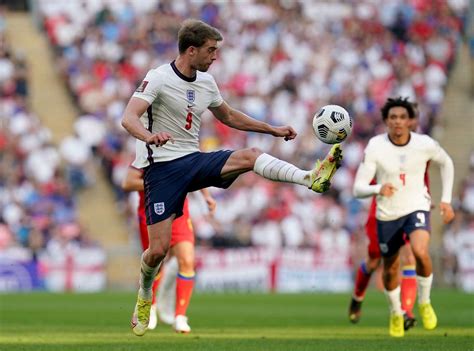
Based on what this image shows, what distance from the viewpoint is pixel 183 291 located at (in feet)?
46.1

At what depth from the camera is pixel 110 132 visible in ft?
91.6

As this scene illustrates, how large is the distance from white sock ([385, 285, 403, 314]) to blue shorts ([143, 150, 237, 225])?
3.40 m

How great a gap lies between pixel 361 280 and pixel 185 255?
8.15 ft

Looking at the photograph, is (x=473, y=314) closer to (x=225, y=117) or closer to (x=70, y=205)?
(x=225, y=117)

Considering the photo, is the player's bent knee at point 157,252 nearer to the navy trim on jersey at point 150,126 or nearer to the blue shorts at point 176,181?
the blue shorts at point 176,181

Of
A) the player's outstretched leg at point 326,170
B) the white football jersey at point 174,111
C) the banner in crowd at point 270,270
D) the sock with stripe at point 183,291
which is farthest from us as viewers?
the banner in crowd at point 270,270

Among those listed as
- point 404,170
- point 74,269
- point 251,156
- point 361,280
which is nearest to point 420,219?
point 404,170

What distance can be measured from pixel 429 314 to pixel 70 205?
48.7ft

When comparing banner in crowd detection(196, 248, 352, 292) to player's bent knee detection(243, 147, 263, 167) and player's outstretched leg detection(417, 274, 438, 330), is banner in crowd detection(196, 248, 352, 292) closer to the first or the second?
player's outstretched leg detection(417, 274, 438, 330)

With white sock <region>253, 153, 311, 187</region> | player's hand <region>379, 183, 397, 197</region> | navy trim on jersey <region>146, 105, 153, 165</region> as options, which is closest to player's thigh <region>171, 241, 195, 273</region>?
player's hand <region>379, 183, 397, 197</region>

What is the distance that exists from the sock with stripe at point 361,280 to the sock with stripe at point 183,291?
2.33 m

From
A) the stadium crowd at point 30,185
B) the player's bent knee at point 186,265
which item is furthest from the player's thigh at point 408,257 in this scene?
the stadium crowd at point 30,185

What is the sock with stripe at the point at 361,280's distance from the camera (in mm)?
15220

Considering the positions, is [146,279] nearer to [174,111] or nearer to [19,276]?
[174,111]
